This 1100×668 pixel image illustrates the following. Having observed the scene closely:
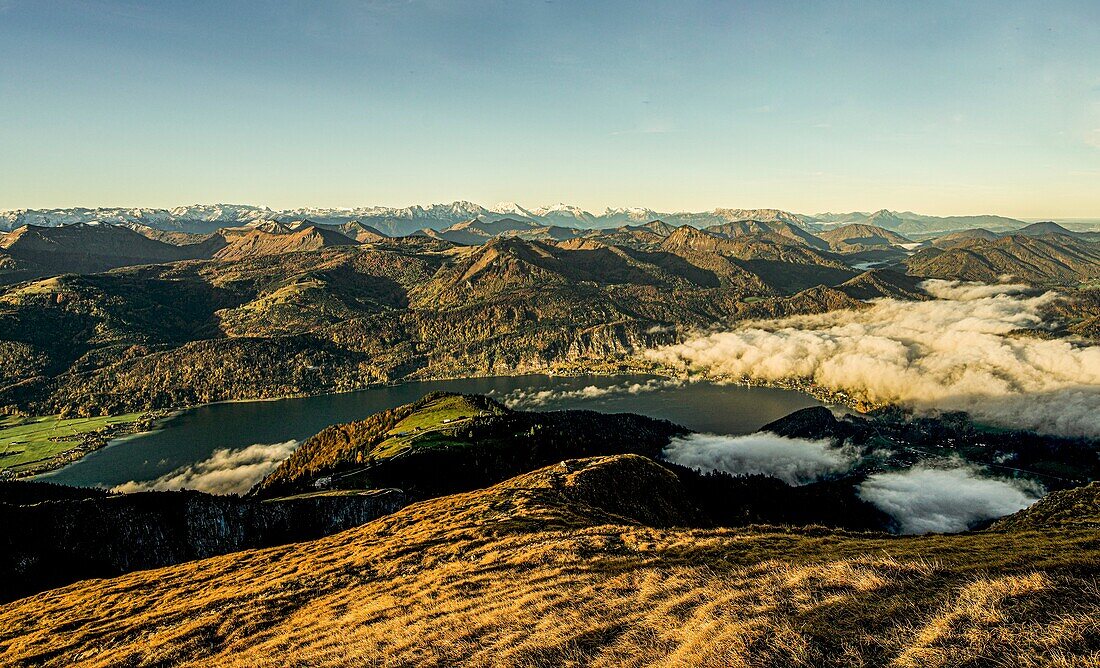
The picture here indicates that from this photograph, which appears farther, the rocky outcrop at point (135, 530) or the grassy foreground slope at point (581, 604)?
the rocky outcrop at point (135, 530)

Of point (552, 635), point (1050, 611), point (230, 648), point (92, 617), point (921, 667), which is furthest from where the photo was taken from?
point (92, 617)

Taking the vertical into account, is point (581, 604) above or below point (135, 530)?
above

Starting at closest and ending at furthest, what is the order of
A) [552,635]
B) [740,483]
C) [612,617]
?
1. [552,635]
2. [612,617]
3. [740,483]

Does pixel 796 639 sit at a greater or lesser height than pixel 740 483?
greater

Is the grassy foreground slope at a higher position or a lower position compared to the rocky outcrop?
higher

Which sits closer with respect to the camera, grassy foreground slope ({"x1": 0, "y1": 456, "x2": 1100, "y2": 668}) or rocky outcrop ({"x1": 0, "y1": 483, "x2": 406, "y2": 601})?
grassy foreground slope ({"x1": 0, "y1": 456, "x2": 1100, "y2": 668})

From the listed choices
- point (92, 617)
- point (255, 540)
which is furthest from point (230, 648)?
point (255, 540)

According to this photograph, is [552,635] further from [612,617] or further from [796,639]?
[796,639]

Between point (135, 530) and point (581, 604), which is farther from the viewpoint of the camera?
point (135, 530)
